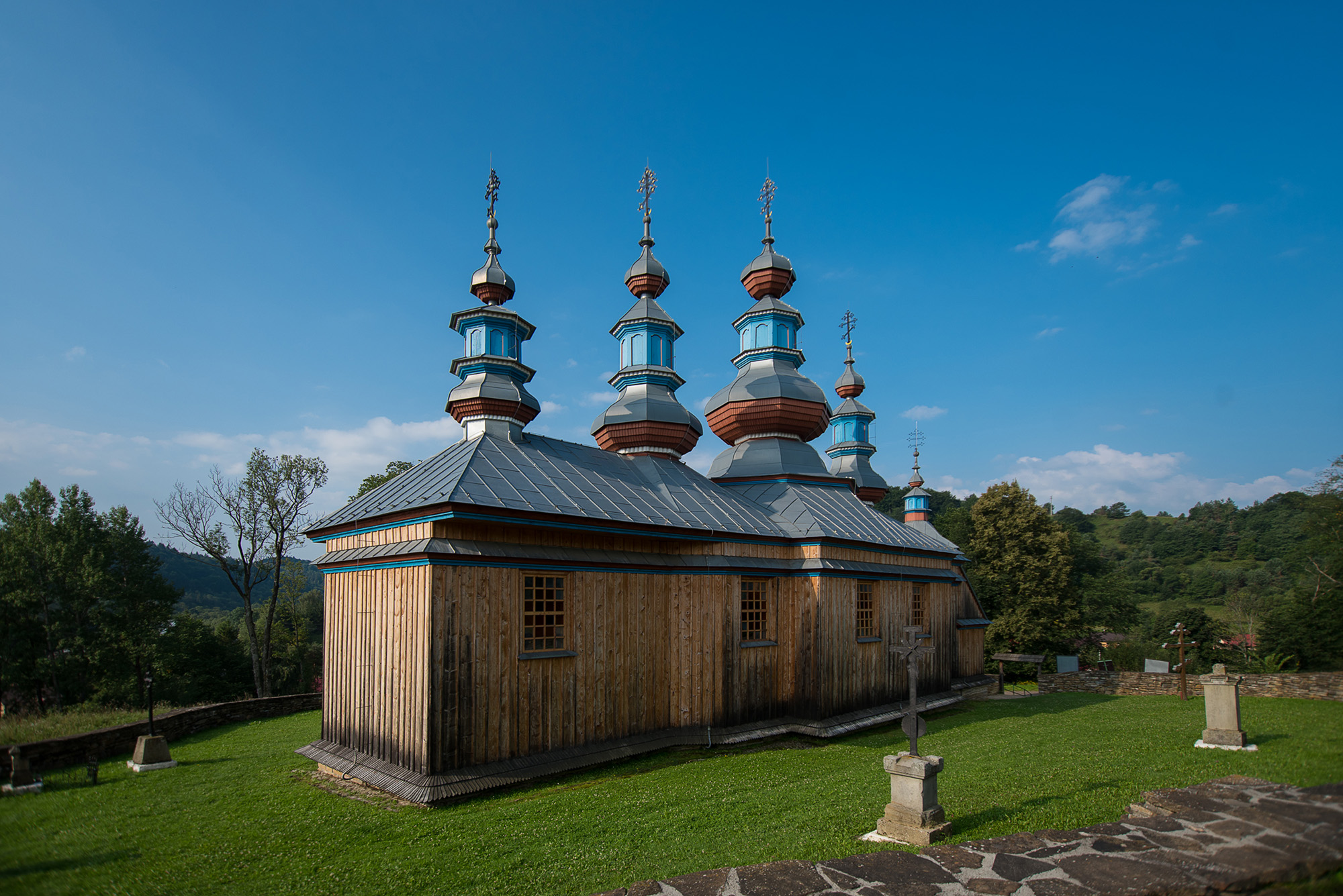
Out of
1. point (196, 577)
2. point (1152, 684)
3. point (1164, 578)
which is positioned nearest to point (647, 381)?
point (1152, 684)

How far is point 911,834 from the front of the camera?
6.02m

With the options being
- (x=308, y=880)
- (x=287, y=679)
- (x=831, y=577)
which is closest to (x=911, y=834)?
(x=308, y=880)

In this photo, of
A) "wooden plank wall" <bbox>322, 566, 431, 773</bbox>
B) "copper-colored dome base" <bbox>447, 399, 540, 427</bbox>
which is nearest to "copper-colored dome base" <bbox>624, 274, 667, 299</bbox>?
"copper-colored dome base" <bbox>447, 399, 540, 427</bbox>

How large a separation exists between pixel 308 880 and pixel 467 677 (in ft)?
10.4

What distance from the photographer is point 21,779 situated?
7.88 feet

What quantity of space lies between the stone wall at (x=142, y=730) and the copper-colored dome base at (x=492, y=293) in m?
9.88

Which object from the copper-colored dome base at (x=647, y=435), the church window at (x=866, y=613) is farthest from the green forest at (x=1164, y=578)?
the copper-colored dome base at (x=647, y=435)

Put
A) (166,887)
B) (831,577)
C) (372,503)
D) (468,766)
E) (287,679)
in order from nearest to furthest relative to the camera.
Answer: (166,887) < (468,766) < (372,503) < (831,577) < (287,679)

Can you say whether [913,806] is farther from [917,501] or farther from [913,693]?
[917,501]

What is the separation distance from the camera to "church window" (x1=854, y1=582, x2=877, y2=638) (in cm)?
1458

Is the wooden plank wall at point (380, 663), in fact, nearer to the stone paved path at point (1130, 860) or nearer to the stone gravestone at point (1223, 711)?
the stone paved path at point (1130, 860)

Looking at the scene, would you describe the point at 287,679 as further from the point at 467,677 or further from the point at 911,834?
the point at 911,834

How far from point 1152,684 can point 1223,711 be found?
12190 millimetres

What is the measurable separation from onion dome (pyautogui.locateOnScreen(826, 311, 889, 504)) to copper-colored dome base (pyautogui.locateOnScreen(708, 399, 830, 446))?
11688 millimetres
